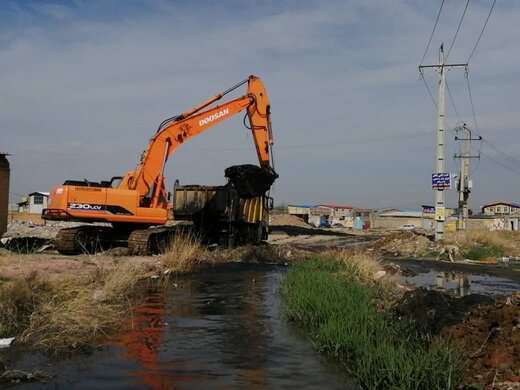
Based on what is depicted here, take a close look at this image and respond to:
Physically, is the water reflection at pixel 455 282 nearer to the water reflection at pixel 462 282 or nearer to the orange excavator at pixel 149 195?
the water reflection at pixel 462 282

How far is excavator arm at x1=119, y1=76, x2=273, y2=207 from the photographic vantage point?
908 inches

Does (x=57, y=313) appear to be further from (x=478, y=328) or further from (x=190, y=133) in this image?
(x=190, y=133)

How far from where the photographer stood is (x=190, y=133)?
24.6 metres

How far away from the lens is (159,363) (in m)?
7.54

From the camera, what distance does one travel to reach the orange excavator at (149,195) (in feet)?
70.9

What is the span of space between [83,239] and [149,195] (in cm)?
287

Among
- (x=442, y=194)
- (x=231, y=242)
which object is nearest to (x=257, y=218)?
(x=231, y=242)

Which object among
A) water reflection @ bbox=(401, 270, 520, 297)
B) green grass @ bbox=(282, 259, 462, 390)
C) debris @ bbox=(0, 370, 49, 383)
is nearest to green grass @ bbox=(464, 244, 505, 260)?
water reflection @ bbox=(401, 270, 520, 297)

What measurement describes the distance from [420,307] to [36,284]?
6.21 m

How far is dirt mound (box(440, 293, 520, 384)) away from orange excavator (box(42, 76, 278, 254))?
567 inches

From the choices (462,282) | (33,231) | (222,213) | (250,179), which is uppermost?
(250,179)

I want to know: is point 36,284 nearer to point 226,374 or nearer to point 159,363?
point 159,363

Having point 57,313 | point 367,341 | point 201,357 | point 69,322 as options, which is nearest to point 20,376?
point 69,322

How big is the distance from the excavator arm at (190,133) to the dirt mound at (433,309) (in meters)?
13.6
